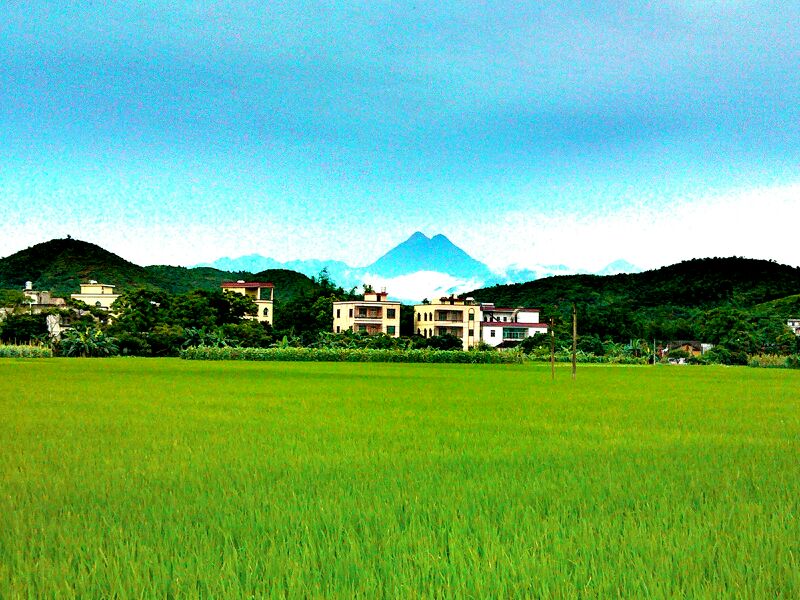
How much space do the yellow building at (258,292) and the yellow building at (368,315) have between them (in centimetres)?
610

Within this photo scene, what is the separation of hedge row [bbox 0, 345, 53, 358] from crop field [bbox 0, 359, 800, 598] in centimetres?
3458

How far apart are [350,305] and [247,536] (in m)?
60.2

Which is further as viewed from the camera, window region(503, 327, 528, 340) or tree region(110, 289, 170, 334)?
window region(503, 327, 528, 340)

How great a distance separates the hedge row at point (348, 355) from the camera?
150 ft

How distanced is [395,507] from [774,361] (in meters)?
48.2

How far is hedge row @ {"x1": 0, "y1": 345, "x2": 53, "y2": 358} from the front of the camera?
143ft

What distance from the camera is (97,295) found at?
7156 centimetres

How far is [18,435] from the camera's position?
396 inches

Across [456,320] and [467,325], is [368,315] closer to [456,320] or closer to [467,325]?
[456,320]

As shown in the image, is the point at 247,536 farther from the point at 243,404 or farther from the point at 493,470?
the point at 243,404

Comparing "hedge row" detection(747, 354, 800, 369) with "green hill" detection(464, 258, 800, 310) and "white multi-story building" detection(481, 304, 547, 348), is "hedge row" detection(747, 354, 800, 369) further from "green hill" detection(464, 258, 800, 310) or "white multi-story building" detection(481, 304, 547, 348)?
"green hill" detection(464, 258, 800, 310)

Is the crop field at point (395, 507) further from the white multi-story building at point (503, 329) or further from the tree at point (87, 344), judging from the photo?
the white multi-story building at point (503, 329)

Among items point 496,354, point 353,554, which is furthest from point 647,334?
point 353,554

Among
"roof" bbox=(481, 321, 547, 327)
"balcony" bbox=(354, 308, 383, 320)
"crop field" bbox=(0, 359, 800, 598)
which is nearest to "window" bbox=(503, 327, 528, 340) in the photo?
"roof" bbox=(481, 321, 547, 327)
